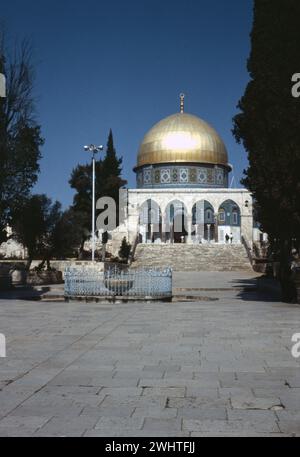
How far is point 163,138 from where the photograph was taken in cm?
5947

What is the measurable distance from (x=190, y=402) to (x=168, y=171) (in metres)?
53.4

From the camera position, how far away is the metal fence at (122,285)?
53.8 feet

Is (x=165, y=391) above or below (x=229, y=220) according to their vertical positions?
below

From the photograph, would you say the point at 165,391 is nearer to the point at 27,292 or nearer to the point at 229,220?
the point at 27,292

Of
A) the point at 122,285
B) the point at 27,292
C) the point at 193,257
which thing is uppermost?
the point at 193,257

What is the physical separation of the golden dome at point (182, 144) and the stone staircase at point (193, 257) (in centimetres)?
1669

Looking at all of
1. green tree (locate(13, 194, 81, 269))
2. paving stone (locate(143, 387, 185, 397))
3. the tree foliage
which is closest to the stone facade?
green tree (locate(13, 194, 81, 269))

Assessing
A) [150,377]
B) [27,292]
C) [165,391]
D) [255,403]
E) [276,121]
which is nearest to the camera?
[255,403]

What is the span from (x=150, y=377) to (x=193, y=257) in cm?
3536

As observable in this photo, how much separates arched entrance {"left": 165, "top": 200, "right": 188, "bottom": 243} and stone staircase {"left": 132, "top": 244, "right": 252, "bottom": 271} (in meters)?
9.83

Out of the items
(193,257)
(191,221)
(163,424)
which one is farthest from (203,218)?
(163,424)

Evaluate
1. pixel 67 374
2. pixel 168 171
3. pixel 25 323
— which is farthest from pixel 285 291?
pixel 168 171

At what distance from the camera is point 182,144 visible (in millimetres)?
Result: 58625
